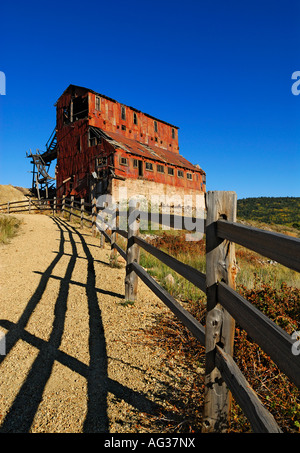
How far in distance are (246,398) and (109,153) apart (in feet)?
78.1

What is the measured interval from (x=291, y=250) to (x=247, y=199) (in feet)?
300

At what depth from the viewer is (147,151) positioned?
28141 millimetres

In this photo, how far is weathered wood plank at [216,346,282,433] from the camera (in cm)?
148

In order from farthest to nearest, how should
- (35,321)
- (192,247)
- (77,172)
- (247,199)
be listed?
(247,199) < (77,172) < (192,247) < (35,321)

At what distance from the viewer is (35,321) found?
4215 millimetres

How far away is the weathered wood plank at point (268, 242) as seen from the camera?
1260mm

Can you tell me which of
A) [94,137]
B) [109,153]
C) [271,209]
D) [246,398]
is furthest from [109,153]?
[271,209]

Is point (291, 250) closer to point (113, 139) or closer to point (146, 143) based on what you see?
point (113, 139)

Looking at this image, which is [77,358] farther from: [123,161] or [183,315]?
[123,161]

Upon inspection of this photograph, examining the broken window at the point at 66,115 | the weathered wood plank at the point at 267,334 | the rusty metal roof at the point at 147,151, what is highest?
the broken window at the point at 66,115

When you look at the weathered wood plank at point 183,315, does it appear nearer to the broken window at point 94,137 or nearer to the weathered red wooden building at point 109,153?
the weathered red wooden building at point 109,153

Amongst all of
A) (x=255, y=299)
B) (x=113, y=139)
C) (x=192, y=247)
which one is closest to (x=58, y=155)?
(x=113, y=139)

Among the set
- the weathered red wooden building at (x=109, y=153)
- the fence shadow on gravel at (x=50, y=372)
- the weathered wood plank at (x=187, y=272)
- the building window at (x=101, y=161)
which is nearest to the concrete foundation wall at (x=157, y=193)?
the weathered red wooden building at (x=109, y=153)

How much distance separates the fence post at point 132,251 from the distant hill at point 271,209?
50.4 m
